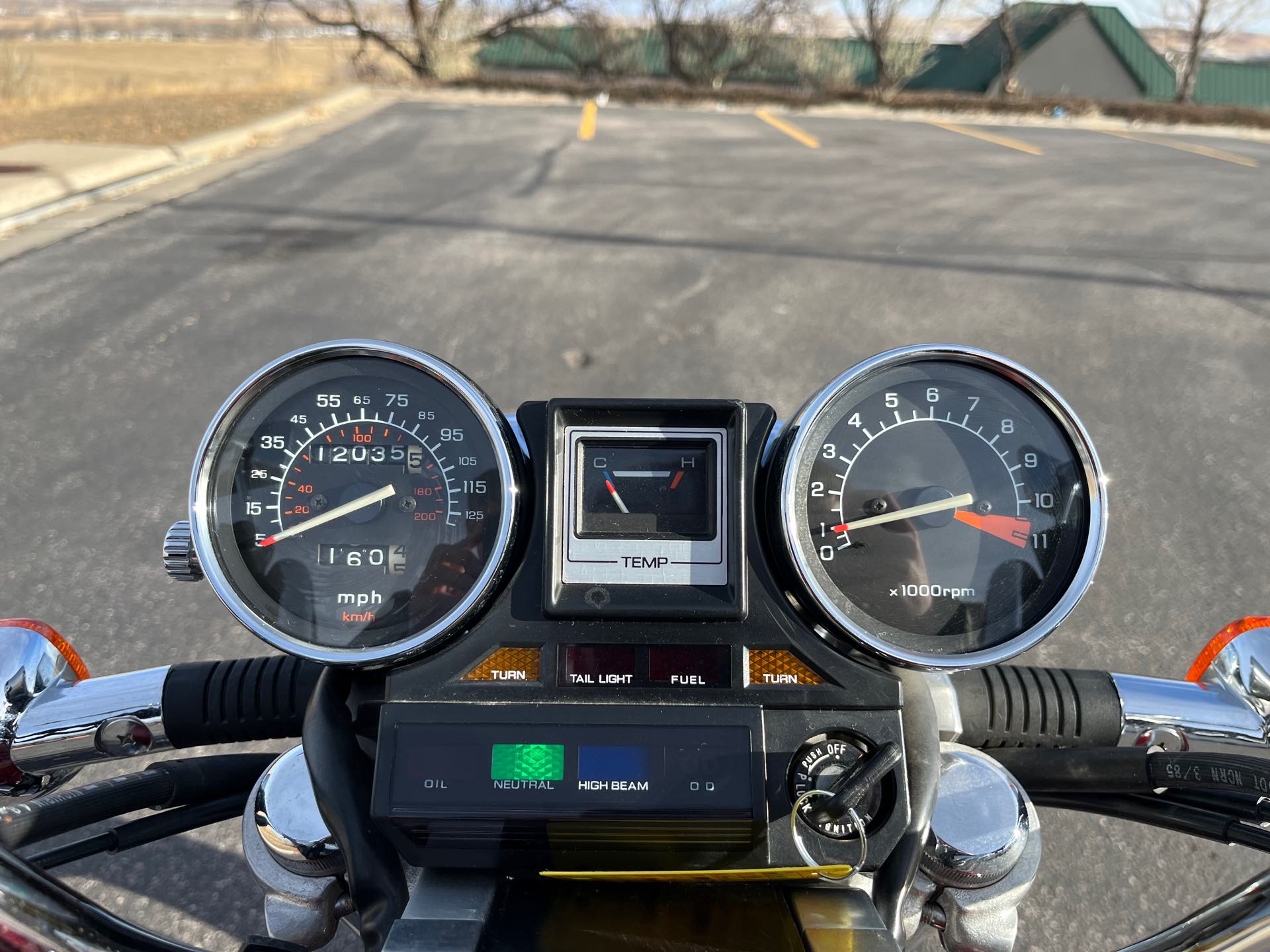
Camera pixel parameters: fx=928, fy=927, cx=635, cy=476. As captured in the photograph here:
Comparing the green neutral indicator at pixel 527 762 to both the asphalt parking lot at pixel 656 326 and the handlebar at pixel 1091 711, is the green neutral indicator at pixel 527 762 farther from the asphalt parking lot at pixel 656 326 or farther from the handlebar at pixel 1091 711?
the asphalt parking lot at pixel 656 326

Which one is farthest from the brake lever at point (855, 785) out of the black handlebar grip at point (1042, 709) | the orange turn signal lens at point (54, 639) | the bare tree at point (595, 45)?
the bare tree at point (595, 45)

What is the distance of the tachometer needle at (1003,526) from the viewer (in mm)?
1636

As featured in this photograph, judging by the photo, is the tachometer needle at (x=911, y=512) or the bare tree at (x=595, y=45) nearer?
the tachometer needle at (x=911, y=512)

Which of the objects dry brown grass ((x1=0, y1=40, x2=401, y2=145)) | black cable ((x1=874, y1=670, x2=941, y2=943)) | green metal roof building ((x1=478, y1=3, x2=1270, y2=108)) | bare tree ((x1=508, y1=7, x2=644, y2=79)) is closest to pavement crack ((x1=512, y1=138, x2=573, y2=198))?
dry brown grass ((x1=0, y1=40, x2=401, y2=145))

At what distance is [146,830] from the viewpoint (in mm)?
1436

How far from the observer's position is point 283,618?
1.59 m

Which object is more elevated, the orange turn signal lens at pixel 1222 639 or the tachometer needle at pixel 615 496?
the tachometer needle at pixel 615 496

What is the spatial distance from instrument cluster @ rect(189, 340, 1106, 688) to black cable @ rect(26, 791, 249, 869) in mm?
313

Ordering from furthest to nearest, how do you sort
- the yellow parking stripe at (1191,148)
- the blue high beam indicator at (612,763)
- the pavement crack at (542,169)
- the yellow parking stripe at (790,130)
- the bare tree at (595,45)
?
the bare tree at (595,45) < the yellow parking stripe at (1191,148) < the yellow parking stripe at (790,130) < the pavement crack at (542,169) < the blue high beam indicator at (612,763)

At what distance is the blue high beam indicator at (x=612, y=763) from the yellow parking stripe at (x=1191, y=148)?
17.2m

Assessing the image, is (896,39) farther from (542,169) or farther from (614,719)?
(614,719)

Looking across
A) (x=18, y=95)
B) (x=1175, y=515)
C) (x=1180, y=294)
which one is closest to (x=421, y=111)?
(x=18, y=95)

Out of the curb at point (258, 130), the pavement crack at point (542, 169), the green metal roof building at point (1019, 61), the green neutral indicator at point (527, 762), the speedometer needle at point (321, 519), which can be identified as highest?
the green metal roof building at point (1019, 61)

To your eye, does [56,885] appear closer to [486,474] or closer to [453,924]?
[453,924]
